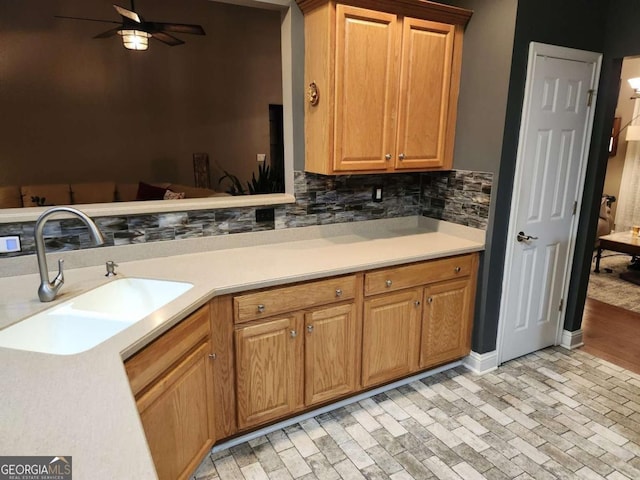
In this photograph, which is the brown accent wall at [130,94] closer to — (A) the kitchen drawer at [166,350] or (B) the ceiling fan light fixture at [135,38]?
(B) the ceiling fan light fixture at [135,38]

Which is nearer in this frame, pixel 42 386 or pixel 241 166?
pixel 42 386

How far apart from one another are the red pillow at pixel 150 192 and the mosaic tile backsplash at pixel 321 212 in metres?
2.55

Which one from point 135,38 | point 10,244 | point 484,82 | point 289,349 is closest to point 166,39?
point 135,38

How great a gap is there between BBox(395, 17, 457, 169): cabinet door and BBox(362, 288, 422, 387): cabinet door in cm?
83

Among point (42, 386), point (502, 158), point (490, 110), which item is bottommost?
point (42, 386)

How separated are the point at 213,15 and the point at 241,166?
1945 millimetres

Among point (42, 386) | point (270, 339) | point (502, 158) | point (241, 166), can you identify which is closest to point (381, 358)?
point (270, 339)

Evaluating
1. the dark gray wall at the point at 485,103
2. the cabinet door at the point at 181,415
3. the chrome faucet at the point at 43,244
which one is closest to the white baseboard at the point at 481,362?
the dark gray wall at the point at 485,103

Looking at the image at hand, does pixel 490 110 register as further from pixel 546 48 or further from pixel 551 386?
pixel 551 386

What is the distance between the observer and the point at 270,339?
2.08m

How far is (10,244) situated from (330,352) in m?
1.64

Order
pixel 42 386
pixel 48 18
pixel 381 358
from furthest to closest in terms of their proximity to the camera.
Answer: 1. pixel 48 18
2. pixel 381 358
3. pixel 42 386

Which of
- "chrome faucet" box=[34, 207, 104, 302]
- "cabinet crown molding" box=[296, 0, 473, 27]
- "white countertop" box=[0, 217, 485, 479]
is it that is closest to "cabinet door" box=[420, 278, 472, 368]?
"white countertop" box=[0, 217, 485, 479]

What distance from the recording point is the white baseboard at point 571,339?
3.18 metres
